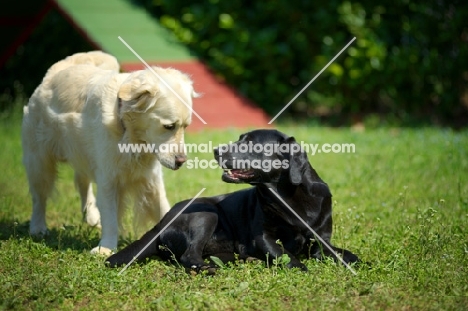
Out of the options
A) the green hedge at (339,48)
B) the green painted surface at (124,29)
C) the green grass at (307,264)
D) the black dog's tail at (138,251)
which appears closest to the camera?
the green grass at (307,264)

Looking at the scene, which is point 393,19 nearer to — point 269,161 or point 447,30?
point 447,30

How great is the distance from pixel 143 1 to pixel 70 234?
788cm

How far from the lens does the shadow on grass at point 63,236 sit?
214 inches

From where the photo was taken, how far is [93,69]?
19.6 ft

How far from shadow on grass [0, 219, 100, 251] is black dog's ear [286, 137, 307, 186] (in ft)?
5.67

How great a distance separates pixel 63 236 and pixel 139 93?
60.9 inches

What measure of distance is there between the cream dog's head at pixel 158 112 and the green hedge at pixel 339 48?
22.1 feet

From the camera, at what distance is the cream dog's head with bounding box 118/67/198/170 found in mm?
5078

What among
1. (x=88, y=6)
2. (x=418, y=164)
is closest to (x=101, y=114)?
(x=418, y=164)

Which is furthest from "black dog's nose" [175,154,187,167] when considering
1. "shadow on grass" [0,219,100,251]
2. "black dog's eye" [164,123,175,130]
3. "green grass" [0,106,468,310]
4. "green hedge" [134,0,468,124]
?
"green hedge" [134,0,468,124]

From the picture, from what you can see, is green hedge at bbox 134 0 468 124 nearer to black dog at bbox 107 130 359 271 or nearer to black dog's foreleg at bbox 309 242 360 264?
black dog at bbox 107 130 359 271

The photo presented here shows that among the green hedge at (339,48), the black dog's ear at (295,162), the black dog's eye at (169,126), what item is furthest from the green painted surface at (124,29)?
the black dog's ear at (295,162)

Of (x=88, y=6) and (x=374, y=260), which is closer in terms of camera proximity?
(x=374, y=260)

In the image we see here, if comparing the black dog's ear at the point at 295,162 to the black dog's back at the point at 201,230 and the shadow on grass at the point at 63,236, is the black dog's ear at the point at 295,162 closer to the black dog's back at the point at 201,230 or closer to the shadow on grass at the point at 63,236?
the black dog's back at the point at 201,230
